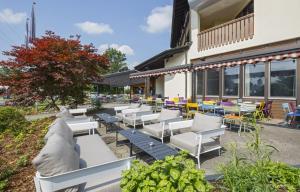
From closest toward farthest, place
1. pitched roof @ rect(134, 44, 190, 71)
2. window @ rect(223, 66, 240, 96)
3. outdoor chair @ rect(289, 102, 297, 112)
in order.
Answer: outdoor chair @ rect(289, 102, 297, 112) < window @ rect(223, 66, 240, 96) < pitched roof @ rect(134, 44, 190, 71)

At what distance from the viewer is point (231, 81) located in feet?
44.3

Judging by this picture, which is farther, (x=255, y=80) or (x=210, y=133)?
(x=255, y=80)

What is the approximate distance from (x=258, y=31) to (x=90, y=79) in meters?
9.85

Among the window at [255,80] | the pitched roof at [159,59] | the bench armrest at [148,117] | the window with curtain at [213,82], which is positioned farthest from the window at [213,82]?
the bench armrest at [148,117]

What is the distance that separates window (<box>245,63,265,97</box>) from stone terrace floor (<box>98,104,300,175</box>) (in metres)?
2.93

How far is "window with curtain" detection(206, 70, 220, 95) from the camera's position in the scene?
570 inches

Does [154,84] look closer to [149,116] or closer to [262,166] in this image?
[149,116]

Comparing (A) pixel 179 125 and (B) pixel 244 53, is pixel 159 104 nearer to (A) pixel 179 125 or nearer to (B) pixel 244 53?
(B) pixel 244 53

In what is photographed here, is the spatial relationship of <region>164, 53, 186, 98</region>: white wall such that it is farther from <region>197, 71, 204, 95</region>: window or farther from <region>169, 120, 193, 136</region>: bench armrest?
→ <region>169, 120, 193, 136</region>: bench armrest

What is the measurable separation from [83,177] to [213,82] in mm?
13293

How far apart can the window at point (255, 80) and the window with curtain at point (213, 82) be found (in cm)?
223

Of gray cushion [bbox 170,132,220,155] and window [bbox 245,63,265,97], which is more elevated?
window [bbox 245,63,265,97]

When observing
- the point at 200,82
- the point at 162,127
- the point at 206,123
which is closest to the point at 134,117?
the point at 162,127

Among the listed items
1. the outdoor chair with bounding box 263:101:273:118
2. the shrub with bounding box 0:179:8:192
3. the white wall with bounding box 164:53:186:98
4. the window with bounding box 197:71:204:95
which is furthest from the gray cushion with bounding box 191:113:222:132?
the white wall with bounding box 164:53:186:98
